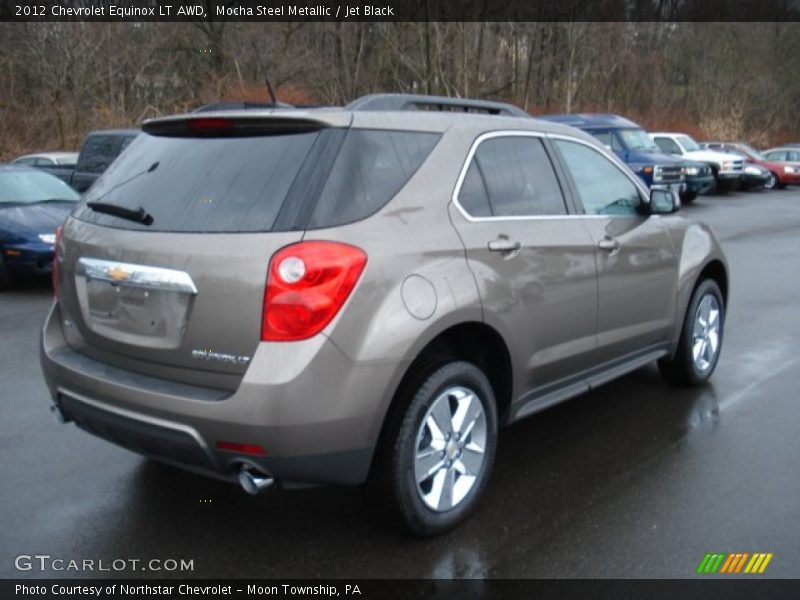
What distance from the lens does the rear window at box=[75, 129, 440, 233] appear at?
10.3 ft

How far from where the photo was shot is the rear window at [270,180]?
313 cm

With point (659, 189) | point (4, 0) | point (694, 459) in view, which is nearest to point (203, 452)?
point (694, 459)

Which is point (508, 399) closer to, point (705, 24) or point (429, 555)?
point (429, 555)

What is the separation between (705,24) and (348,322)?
5146cm

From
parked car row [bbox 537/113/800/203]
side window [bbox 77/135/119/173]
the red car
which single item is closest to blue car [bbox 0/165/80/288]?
side window [bbox 77/135/119/173]

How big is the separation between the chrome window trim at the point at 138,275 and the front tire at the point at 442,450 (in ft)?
3.43

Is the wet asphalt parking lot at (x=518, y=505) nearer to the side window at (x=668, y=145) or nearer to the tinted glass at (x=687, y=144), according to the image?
the side window at (x=668, y=145)

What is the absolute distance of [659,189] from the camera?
4887 mm

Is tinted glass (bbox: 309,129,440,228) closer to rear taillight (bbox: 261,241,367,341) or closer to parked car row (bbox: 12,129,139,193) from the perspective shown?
rear taillight (bbox: 261,241,367,341)

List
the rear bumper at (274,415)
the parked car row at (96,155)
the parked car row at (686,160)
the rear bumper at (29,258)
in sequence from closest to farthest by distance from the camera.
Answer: the rear bumper at (274,415) < the rear bumper at (29,258) < the parked car row at (96,155) < the parked car row at (686,160)

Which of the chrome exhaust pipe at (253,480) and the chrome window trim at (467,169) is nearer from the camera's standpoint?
the chrome exhaust pipe at (253,480)

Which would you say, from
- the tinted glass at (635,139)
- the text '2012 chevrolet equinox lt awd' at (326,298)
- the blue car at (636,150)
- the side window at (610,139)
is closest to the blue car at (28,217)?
the text '2012 chevrolet equinox lt awd' at (326,298)

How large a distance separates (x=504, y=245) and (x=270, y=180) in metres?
1.15

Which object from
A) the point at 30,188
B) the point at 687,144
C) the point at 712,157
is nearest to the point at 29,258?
the point at 30,188
